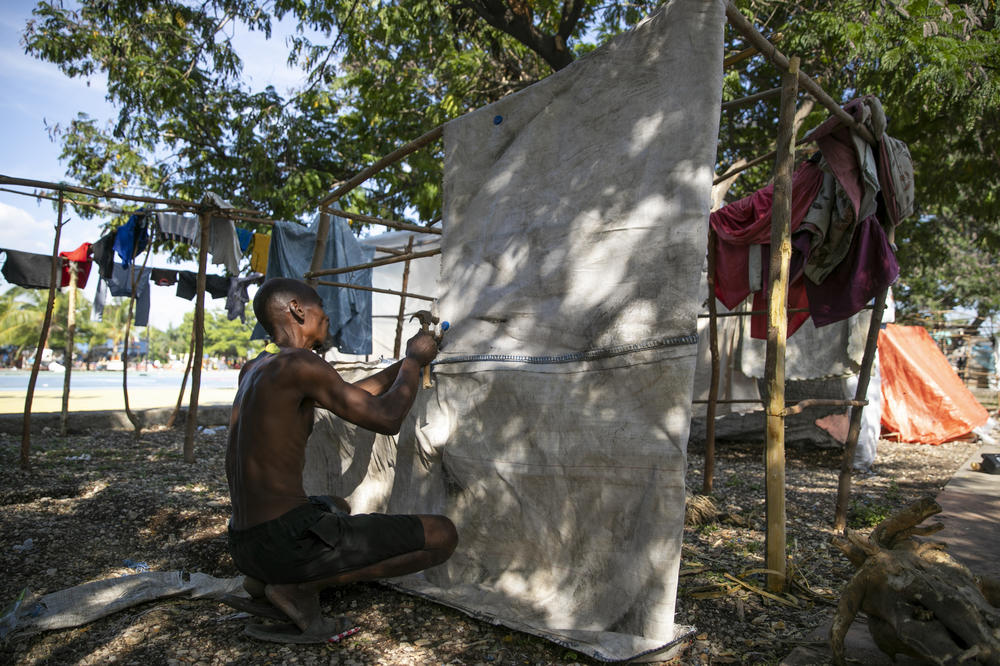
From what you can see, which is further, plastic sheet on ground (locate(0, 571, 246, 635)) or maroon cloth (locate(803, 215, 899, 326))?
maroon cloth (locate(803, 215, 899, 326))

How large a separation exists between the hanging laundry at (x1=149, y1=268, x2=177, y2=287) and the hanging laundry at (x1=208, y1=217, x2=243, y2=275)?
2.41 meters

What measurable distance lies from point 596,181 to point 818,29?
4.68 meters

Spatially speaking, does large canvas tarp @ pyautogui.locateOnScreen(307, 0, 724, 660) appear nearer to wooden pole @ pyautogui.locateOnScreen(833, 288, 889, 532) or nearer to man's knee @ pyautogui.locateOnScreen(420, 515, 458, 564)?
man's knee @ pyautogui.locateOnScreen(420, 515, 458, 564)

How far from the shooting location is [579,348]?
2262 millimetres

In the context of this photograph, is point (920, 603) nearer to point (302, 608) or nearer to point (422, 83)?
point (302, 608)

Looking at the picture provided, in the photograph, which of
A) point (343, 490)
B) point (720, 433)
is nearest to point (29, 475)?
point (343, 490)

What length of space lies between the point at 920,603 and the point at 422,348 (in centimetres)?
182

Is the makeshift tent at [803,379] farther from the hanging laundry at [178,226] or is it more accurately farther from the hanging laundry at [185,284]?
the hanging laundry at [185,284]

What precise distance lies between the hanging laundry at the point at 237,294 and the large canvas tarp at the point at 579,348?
720 cm

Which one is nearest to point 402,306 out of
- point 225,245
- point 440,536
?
point 225,245

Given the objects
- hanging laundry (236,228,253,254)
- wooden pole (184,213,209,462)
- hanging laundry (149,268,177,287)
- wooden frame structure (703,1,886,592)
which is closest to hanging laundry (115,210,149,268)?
hanging laundry (236,228,253,254)

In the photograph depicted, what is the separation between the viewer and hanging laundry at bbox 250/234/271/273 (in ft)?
24.7

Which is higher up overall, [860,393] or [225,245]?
[225,245]

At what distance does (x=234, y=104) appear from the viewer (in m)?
9.90
